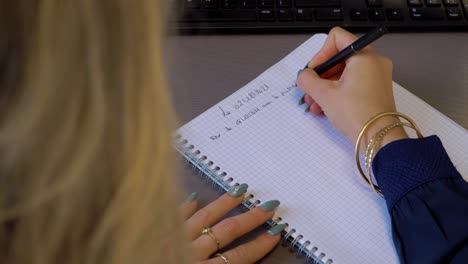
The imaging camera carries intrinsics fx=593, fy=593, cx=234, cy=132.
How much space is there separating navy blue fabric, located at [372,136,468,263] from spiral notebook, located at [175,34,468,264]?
21 millimetres

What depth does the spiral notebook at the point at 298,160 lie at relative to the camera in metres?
0.62

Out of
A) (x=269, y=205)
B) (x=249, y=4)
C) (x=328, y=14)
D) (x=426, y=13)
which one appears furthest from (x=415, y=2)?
(x=269, y=205)

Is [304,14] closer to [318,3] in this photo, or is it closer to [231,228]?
[318,3]

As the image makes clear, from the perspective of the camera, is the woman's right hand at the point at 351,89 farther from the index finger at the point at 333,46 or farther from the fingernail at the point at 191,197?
the fingernail at the point at 191,197

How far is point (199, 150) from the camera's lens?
683 millimetres

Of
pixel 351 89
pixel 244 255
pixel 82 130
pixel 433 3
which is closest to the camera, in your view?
pixel 82 130

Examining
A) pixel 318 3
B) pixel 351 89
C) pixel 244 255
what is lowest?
pixel 244 255

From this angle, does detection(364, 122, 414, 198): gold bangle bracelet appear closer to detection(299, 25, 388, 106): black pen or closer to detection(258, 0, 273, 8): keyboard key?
detection(299, 25, 388, 106): black pen

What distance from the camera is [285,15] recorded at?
806 mm

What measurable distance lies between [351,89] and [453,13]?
0.72ft

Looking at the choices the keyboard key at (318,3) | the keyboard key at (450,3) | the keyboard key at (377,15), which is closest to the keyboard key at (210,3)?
the keyboard key at (318,3)

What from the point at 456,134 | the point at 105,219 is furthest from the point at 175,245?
the point at 456,134

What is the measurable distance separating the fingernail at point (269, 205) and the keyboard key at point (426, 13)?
356 millimetres

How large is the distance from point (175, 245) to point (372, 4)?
53 cm
